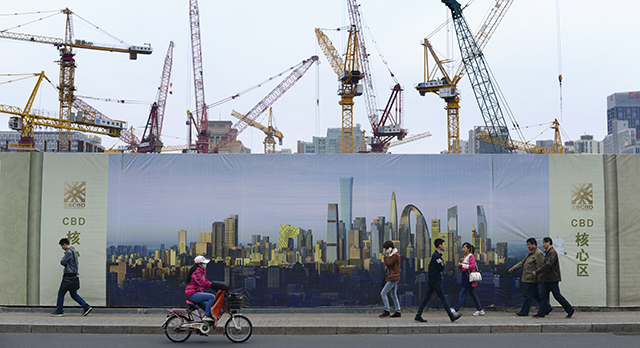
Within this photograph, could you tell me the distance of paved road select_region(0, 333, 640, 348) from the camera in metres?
8.38

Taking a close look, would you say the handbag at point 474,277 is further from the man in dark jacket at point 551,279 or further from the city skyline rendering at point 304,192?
the man in dark jacket at point 551,279

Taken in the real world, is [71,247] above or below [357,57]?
below

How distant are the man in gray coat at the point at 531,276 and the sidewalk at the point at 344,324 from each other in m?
0.33

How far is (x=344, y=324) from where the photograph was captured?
377 inches

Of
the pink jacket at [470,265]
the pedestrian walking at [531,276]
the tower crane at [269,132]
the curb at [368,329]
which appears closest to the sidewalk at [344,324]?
the curb at [368,329]

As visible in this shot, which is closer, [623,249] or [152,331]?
[152,331]

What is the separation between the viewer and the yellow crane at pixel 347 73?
84831 millimetres

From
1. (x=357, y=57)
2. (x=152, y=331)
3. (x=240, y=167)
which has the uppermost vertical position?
(x=357, y=57)

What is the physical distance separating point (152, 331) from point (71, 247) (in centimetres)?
274

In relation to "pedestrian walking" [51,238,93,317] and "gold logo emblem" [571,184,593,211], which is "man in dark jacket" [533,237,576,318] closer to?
"gold logo emblem" [571,184,593,211]

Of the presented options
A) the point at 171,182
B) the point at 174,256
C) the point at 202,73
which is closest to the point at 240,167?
the point at 171,182

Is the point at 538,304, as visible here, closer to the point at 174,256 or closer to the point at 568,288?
the point at 568,288

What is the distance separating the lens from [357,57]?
3529 inches

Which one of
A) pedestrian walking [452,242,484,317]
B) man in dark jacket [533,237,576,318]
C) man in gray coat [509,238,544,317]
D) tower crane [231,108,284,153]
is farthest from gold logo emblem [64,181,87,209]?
tower crane [231,108,284,153]
